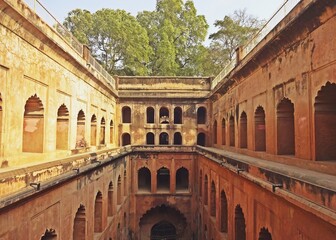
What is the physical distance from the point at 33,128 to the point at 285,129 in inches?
299

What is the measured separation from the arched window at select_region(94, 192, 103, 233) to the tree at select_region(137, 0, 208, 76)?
62.8ft

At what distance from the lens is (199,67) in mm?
30828

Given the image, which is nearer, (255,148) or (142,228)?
(255,148)

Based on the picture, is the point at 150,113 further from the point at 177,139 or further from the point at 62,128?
the point at 62,128

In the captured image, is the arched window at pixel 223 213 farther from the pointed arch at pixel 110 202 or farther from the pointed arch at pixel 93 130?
the pointed arch at pixel 93 130

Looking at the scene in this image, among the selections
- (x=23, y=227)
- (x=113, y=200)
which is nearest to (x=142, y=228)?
(x=113, y=200)

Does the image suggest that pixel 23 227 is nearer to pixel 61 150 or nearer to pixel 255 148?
pixel 61 150

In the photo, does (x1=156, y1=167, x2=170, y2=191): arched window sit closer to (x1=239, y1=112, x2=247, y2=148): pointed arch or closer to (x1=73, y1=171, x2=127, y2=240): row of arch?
(x1=73, y1=171, x2=127, y2=240): row of arch

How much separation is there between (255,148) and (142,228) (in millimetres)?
12022

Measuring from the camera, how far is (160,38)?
30.7 meters

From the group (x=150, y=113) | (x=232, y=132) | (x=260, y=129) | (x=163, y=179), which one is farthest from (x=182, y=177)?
(x=260, y=129)

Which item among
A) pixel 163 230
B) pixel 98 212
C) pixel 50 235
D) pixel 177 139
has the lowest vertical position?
pixel 163 230

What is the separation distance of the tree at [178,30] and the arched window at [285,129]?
851 inches

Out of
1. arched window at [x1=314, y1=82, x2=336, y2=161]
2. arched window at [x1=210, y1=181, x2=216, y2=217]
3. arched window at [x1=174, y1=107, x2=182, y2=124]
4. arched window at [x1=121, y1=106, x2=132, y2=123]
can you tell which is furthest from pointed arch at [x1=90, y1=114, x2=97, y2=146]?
arched window at [x1=314, y1=82, x2=336, y2=161]
